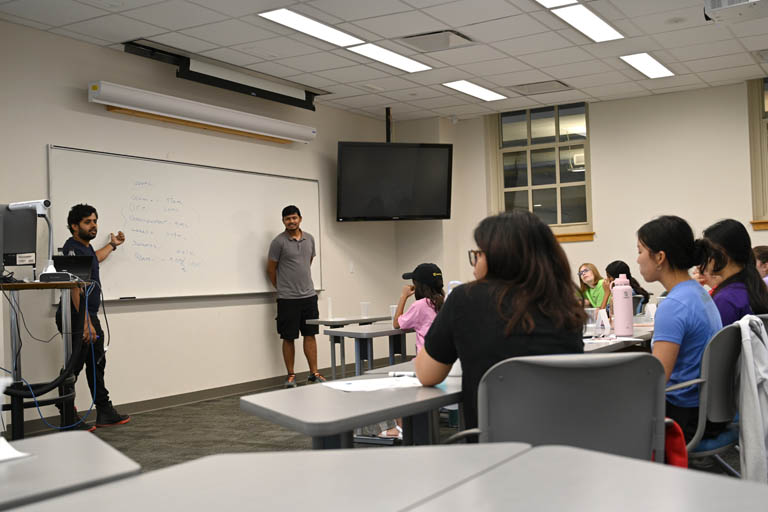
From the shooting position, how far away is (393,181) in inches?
312

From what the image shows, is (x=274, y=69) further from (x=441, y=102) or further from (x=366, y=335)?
(x=366, y=335)

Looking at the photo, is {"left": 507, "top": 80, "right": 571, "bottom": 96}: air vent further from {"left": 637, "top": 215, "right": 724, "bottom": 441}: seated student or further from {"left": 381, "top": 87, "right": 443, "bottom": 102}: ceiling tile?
{"left": 637, "top": 215, "right": 724, "bottom": 441}: seated student

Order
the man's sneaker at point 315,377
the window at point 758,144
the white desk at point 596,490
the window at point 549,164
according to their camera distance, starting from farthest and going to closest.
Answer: the window at point 549,164 < the window at point 758,144 < the man's sneaker at point 315,377 < the white desk at point 596,490

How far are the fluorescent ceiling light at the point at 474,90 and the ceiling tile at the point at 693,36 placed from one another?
1855 mm

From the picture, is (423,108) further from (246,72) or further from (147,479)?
(147,479)

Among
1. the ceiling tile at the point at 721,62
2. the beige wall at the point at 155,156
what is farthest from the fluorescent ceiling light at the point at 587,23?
the beige wall at the point at 155,156

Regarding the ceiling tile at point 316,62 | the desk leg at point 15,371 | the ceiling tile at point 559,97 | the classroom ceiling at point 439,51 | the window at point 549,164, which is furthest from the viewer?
the window at point 549,164

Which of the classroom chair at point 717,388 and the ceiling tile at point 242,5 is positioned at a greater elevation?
the ceiling tile at point 242,5

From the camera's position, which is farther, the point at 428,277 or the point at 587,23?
the point at 587,23

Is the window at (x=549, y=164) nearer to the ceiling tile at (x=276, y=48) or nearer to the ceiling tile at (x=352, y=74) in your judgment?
the ceiling tile at (x=352, y=74)

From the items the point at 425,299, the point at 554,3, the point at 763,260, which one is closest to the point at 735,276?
the point at 763,260

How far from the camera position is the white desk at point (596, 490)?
0.79 meters

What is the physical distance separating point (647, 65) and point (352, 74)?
2.69 metres

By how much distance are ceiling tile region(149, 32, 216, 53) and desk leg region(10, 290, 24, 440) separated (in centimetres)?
213
